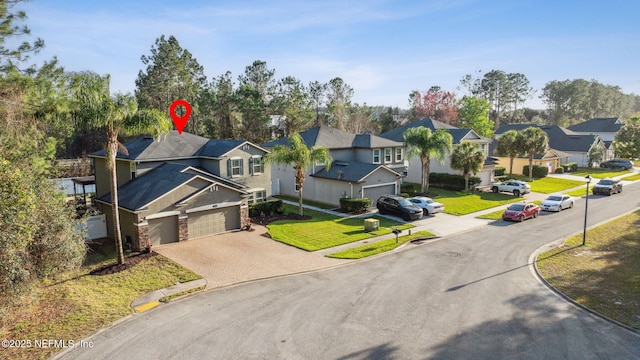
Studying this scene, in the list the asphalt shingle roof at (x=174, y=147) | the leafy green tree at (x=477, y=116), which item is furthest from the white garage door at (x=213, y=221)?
the leafy green tree at (x=477, y=116)

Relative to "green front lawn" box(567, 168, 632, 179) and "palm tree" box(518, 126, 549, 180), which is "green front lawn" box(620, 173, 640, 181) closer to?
"green front lawn" box(567, 168, 632, 179)

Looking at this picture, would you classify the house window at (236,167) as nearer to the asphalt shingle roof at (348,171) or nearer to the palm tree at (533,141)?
the asphalt shingle roof at (348,171)

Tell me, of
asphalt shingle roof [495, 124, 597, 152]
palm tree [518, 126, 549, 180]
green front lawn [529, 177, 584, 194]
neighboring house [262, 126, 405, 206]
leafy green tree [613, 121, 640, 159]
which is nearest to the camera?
neighboring house [262, 126, 405, 206]

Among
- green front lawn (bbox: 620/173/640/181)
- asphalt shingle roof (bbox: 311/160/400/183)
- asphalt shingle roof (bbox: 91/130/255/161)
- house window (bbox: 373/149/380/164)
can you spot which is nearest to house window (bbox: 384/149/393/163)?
house window (bbox: 373/149/380/164)

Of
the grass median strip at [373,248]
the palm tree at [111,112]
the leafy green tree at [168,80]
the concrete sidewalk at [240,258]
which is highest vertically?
the leafy green tree at [168,80]

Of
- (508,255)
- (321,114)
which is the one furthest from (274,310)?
(321,114)

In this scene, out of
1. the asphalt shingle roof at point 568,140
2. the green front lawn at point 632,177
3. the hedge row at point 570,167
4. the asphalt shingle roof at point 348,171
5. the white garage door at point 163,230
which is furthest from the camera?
the asphalt shingle roof at point 568,140
